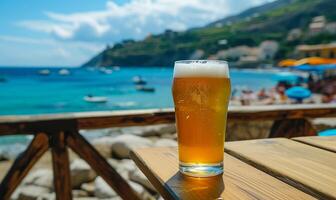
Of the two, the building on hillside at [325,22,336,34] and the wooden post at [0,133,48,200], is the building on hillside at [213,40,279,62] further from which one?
the wooden post at [0,133,48,200]

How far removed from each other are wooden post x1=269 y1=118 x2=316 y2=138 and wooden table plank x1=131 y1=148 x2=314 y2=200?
168 cm

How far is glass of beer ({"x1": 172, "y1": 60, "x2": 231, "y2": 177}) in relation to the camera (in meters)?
0.82

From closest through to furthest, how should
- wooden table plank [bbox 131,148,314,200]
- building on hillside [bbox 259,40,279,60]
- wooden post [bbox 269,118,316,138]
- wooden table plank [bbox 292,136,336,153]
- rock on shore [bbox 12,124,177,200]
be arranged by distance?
wooden table plank [bbox 131,148,314,200]
wooden table plank [bbox 292,136,336,153]
wooden post [bbox 269,118,316,138]
rock on shore [bbox 12,124,177,200]
building on hillside [bbox 259,40,279,60]

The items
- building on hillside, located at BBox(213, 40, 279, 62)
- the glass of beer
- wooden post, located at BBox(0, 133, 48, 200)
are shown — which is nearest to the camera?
Answer: the glass of beer

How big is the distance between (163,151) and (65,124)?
3.43 ft

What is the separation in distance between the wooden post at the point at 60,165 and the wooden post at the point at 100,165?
0.04m

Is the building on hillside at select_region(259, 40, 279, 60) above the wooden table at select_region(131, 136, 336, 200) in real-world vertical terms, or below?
below

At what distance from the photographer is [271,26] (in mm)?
97562

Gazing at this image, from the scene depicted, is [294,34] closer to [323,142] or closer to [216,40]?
[216,40]

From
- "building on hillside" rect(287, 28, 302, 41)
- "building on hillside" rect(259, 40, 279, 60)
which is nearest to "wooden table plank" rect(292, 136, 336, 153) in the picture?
"building on hillside" rect(259, 40, 279, 60)

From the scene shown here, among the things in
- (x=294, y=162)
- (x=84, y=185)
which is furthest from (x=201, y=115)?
(x=84, y=185)

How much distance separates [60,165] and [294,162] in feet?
4.58

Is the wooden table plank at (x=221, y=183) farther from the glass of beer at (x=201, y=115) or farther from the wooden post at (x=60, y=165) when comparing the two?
the wooden post at (x=60, y=165)

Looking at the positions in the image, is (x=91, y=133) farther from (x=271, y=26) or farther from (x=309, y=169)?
(x=271, y=26)
